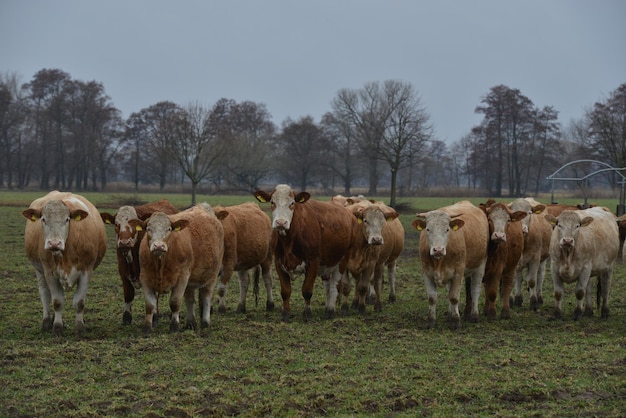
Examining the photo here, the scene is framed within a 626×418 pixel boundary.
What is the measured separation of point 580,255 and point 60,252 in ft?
26.3

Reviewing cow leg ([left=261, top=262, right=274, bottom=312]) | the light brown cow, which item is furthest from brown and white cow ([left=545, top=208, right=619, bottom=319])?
cow leg ([left=261, top=262, right=274, bottom=312])

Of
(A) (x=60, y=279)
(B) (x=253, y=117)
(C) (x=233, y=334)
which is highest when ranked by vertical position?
(B) (x=253, y=117)

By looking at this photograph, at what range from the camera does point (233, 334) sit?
9750mm

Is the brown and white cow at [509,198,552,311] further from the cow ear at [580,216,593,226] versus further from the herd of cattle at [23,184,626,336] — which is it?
the cow ear at [580,216,593,226]

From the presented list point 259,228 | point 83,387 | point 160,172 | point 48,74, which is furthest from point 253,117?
point 83,387

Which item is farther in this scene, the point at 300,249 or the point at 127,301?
the point at 300,249

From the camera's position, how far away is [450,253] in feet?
35.1

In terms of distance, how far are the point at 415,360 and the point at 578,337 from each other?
2967mm

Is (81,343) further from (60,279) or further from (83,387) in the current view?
(83,387)

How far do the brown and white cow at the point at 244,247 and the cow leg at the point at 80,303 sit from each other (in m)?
2.35

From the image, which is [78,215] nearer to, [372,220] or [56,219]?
[56,219]

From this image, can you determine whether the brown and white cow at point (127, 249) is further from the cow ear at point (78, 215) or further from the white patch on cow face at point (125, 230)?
the cow ear at point (78, 215)

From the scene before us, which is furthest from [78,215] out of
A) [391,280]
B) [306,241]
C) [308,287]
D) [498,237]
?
[391,280]

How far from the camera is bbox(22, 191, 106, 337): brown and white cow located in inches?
375
